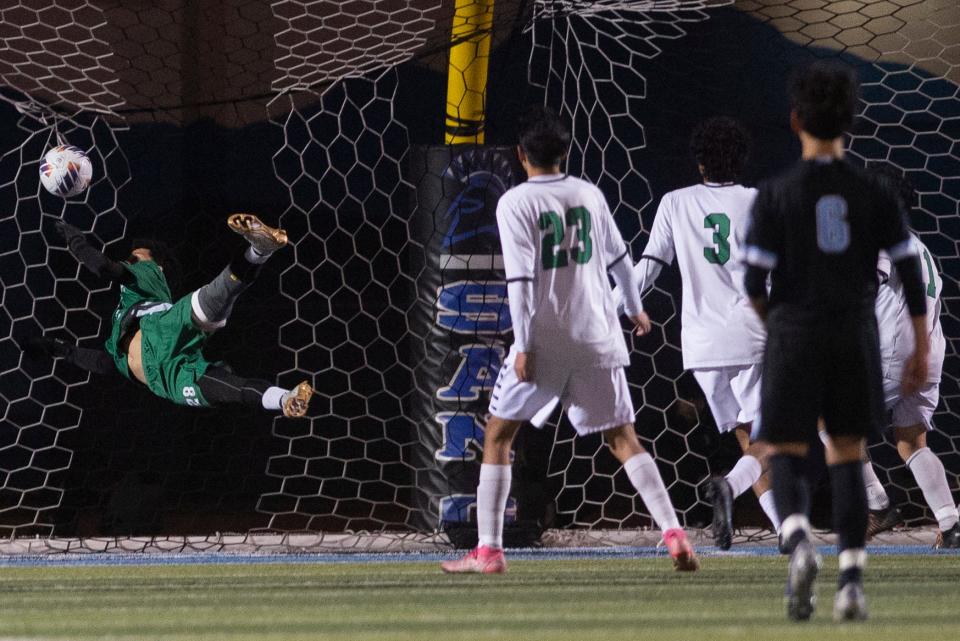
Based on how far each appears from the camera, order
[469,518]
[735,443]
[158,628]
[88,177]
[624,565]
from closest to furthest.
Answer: [158,628] → [624,565] → [469,518] → [88,177] → [735,443]

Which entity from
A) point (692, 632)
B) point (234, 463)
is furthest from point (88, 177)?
point (692, 632)

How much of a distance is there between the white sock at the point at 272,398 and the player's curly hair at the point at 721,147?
89.0 inches

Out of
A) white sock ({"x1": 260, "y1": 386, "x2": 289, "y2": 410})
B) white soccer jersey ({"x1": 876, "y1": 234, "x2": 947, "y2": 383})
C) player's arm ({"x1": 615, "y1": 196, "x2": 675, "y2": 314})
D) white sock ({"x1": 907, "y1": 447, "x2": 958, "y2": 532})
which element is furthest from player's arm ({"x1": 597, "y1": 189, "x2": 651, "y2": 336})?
white sock ({"x1": 260, "y1": 386, "x2": 289, "y2": 410})

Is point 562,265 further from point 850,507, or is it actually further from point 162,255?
point 162,255

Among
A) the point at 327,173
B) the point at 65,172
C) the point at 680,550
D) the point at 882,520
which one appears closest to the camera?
the point at 680,550

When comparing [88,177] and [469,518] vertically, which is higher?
[88,177]

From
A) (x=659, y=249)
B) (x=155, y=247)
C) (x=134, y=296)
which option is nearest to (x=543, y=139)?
(x=659, y=249)

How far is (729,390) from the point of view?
5.57m

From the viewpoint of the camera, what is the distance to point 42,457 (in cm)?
849

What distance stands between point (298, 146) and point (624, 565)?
5063 millimetres

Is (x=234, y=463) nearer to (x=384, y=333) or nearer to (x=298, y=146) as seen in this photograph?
(x=384, y=333)

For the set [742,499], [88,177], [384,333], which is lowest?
[742,499]

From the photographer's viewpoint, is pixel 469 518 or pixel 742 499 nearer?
pixel 469 518

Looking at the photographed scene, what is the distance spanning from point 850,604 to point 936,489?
9.47ft
